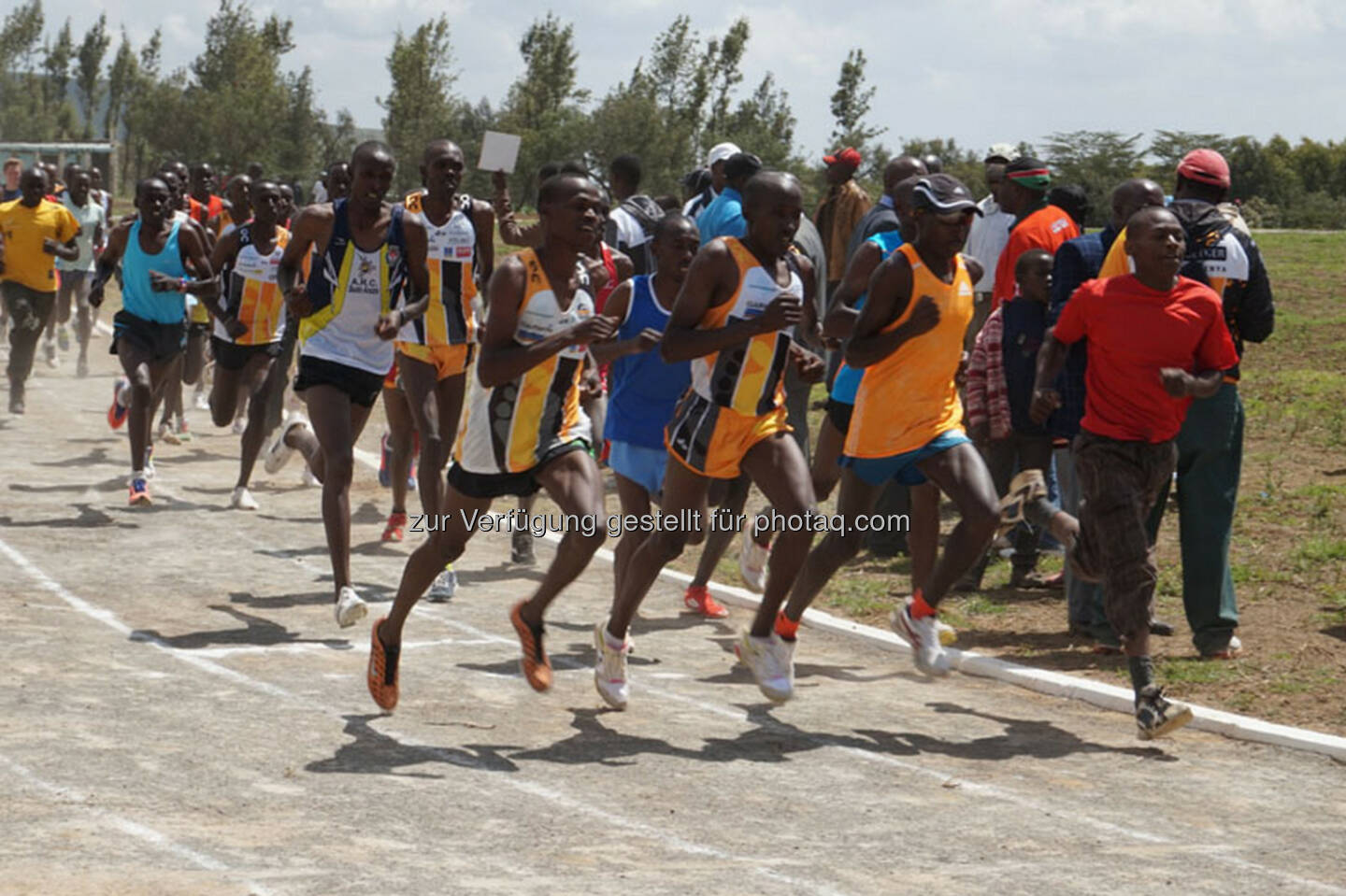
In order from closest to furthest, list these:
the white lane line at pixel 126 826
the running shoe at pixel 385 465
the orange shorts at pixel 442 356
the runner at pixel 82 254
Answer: the white lane line at pixel 126 826, the orange shorts at pixel 442 356, the running shoe at pixel 385 465, the runner at pixel 82 254

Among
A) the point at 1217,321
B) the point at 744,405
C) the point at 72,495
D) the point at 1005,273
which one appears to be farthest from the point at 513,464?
the point at 72,495

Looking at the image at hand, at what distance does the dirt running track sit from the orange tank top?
1.24 meters

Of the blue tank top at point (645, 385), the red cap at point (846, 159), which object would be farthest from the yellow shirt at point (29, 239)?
the blue tank top at point (645, 385)

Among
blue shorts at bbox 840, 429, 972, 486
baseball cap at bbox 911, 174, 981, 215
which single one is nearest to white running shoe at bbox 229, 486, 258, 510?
blue shorts at bbox 840, 429, 972, 486

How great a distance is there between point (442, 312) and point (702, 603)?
232 centimetres

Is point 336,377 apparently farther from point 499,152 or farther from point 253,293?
point 253,293

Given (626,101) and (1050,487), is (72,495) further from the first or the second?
(626,101)

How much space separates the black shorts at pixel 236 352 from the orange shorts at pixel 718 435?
6.79m

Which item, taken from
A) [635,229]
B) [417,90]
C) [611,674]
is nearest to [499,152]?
[635,229]

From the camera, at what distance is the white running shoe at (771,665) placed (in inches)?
323

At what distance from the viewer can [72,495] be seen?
1393 centimetres

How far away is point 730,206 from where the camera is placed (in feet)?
39.7

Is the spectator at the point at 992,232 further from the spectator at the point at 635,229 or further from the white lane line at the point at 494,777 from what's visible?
the white lane line at the point at 494,777

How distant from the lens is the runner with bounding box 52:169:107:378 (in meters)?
21.5
